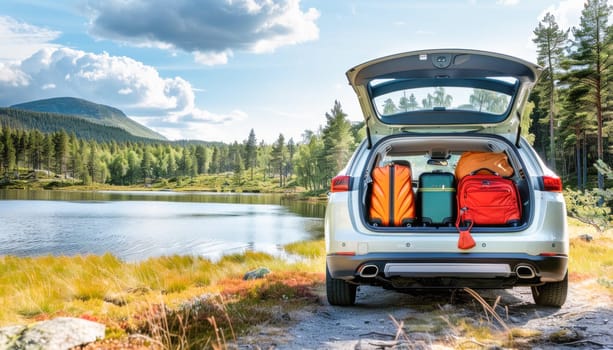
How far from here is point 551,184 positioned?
510cm

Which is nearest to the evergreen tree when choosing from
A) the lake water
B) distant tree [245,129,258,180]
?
the lake water

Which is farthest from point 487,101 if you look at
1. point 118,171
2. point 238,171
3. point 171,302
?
point 118,171

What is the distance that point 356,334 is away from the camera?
4645 millimetres

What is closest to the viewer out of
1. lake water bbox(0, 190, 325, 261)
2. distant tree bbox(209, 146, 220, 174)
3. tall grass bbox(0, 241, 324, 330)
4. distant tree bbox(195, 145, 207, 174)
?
tall grass bbox(0, 241, 324, 330)

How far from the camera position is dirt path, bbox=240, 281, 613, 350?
422 cm

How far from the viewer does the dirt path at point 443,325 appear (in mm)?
4219

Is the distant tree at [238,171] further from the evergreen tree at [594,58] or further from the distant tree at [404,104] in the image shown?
the distant tree at [404,104]

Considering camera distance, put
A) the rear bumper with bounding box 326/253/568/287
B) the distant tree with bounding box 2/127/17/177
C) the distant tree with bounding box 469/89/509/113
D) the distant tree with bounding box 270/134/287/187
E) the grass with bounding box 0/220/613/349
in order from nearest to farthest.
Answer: the grass with bounding box 0/220/613/349 → the rear bumper with bounding box 326/253/568/287 → the distant tree with bounding box 469/89/509/113 → the distant tree with bounding box 270/134/287/187 → the distant tree with bounding box 2/127/17/177

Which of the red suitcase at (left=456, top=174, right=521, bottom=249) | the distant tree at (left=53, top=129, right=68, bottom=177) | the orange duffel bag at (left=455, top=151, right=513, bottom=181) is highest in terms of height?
the distant tree at (left=53, top=129, right=68, bottom=177)

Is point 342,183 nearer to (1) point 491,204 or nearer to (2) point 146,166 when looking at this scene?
(1) point 491,204

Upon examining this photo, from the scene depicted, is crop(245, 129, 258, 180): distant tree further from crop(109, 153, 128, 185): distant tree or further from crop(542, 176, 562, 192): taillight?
crop(542, 176, 562, 192): taillight

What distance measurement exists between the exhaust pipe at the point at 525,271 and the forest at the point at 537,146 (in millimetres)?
2135

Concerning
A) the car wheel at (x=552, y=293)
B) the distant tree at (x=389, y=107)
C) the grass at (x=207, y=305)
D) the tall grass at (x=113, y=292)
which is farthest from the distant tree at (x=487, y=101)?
the tall grass at (x=113, y=292)

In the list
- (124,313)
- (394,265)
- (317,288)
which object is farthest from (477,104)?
(124,313)
